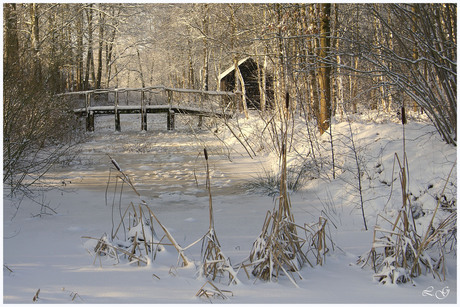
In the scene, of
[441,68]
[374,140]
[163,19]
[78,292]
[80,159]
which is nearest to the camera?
[78,292]

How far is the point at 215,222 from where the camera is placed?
4.38 meters

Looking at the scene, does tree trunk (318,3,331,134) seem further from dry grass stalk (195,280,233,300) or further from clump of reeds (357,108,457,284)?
dry grass stalk (195,280,233,300)

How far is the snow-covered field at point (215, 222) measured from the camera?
2.63 meters

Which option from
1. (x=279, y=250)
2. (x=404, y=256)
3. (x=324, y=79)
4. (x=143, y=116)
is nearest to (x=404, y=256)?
(x=404, y=256)

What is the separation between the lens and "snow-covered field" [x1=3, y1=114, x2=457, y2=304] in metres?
2.63

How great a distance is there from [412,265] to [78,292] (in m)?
2.04

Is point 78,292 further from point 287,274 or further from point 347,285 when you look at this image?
point 347,285

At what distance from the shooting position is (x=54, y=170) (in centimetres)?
768

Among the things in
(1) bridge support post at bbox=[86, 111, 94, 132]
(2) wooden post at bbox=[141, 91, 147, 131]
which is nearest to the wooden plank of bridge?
(2) wooden post at bbox=[141, 91, 147, 131]

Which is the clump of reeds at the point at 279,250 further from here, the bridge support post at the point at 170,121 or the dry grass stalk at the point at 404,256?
the bridge support post at the point at 170,121

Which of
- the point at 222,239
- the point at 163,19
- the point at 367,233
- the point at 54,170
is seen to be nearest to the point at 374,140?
the point at 367,233

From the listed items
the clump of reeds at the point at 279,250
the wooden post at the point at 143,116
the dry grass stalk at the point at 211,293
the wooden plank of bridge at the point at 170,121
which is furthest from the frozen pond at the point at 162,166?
the wooden plank of bridge at the point at 170,121

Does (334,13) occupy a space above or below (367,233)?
above

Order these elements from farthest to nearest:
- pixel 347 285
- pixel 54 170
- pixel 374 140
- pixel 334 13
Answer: pixel 334 13 < pixel 54 170 < pixel 374 140 < pixel 347 285
